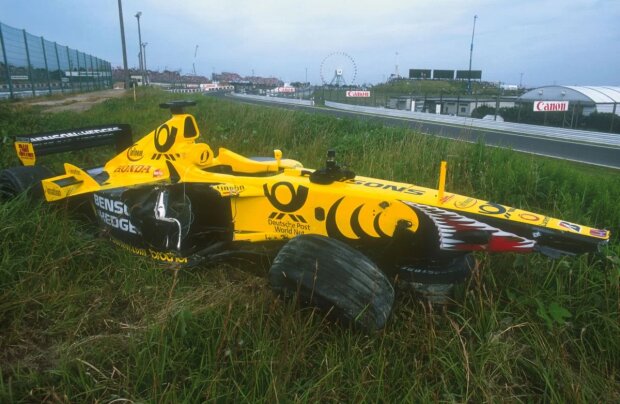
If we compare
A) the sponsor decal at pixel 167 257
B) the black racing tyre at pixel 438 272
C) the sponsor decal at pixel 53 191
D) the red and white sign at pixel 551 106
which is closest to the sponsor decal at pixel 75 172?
the sponsor decal at pixel 53 191

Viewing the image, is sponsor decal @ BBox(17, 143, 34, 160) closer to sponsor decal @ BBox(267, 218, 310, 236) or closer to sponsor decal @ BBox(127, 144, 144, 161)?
sponsor decal @ BBox(127, 144, 144, 161)

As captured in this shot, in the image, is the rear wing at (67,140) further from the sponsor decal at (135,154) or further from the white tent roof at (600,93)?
the white tent roof at (600,93)

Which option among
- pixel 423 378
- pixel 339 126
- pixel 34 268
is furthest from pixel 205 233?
pixel 339 126

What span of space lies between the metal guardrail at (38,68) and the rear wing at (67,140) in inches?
724

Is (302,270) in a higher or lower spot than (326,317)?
higher

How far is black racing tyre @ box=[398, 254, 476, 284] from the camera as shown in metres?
2.88

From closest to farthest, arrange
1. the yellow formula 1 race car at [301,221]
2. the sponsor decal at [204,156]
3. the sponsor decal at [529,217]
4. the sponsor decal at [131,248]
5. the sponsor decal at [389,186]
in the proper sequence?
1. the yellow formula 1 race car at [301,221]
2. the sponsor decal at [529,217]
3. the sponsor decal at [389,186]
4. the sponsor decal at [131,248]
5. the sponsor decal at [204,156]

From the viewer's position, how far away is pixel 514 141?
16.5m

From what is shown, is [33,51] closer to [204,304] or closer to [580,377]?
[204,304]

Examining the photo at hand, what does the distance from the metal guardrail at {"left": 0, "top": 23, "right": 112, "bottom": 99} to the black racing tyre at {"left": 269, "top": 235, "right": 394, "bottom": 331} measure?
2217 centimetres

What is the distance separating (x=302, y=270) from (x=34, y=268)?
2.27m

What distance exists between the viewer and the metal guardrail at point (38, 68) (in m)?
20.3

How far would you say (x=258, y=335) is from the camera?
254cm

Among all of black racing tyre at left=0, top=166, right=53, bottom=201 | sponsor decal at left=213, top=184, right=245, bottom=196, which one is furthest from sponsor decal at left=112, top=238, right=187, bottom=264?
black racing tyre at left=0, top=166, right=53, bottom=201
